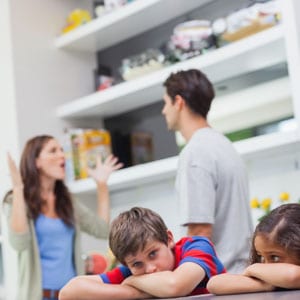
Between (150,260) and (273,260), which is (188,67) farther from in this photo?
(273,260)

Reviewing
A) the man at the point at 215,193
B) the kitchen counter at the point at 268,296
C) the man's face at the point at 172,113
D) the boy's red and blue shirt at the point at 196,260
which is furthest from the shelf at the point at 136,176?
the kitchen counter at the point at 268,296

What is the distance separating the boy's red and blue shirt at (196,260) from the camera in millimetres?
1303

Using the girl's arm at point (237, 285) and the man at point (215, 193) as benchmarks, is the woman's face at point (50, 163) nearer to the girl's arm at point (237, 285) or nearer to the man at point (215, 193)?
the man at point (215, 193)

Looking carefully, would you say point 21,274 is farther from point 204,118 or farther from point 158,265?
point 158,265

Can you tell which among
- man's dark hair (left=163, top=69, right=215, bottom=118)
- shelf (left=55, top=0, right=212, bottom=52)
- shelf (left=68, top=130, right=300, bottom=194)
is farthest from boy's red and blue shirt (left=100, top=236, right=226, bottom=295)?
shelf (left=55, top=0, right=212, bottom=52)

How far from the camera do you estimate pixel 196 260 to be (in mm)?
1295

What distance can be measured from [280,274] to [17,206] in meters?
1.58

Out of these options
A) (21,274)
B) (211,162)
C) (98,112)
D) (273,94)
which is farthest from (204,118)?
(98,112)

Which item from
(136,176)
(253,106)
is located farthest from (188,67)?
(136,176)

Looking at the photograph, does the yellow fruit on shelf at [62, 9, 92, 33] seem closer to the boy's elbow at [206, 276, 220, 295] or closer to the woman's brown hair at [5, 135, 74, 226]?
the woman's brown hair at [5, 135, 74, 226]

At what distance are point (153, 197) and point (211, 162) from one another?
1.31 m

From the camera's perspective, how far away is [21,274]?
252cm

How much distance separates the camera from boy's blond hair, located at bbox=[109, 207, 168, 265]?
1313 millimetres

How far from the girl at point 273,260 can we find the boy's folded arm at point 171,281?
12cm
